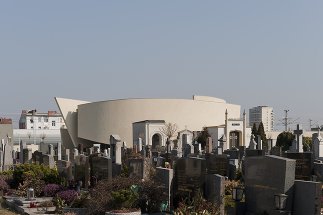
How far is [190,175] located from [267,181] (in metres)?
3.34

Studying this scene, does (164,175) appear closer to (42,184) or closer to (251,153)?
(42,184)

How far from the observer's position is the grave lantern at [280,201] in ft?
36.5

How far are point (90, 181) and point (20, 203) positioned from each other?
4207 mm

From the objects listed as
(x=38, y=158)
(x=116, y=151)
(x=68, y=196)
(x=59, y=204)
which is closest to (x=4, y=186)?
(x=116, y=151)

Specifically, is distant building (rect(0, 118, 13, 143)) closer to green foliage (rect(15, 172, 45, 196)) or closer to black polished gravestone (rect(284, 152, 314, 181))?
green foliage (rect(15, 172, 45, 196))

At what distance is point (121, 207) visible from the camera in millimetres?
13820

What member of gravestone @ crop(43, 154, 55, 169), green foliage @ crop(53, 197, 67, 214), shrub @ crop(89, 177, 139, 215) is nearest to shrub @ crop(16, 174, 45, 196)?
green foliage @ crop(53, 197, 67, 214)

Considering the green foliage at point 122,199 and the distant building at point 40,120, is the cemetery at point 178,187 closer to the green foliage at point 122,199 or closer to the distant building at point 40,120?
the green foliage at point 122,199

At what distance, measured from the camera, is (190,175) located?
48.6 ft

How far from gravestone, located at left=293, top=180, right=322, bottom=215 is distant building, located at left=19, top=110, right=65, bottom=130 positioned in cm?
12918

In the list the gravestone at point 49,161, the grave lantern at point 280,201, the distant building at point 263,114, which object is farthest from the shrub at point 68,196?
the distant building at point 263,114

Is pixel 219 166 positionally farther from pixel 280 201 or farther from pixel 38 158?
pixel 38 158

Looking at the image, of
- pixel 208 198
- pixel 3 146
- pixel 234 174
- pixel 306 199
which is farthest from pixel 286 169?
pixel 3 146

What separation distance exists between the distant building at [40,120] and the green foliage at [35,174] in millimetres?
116756
